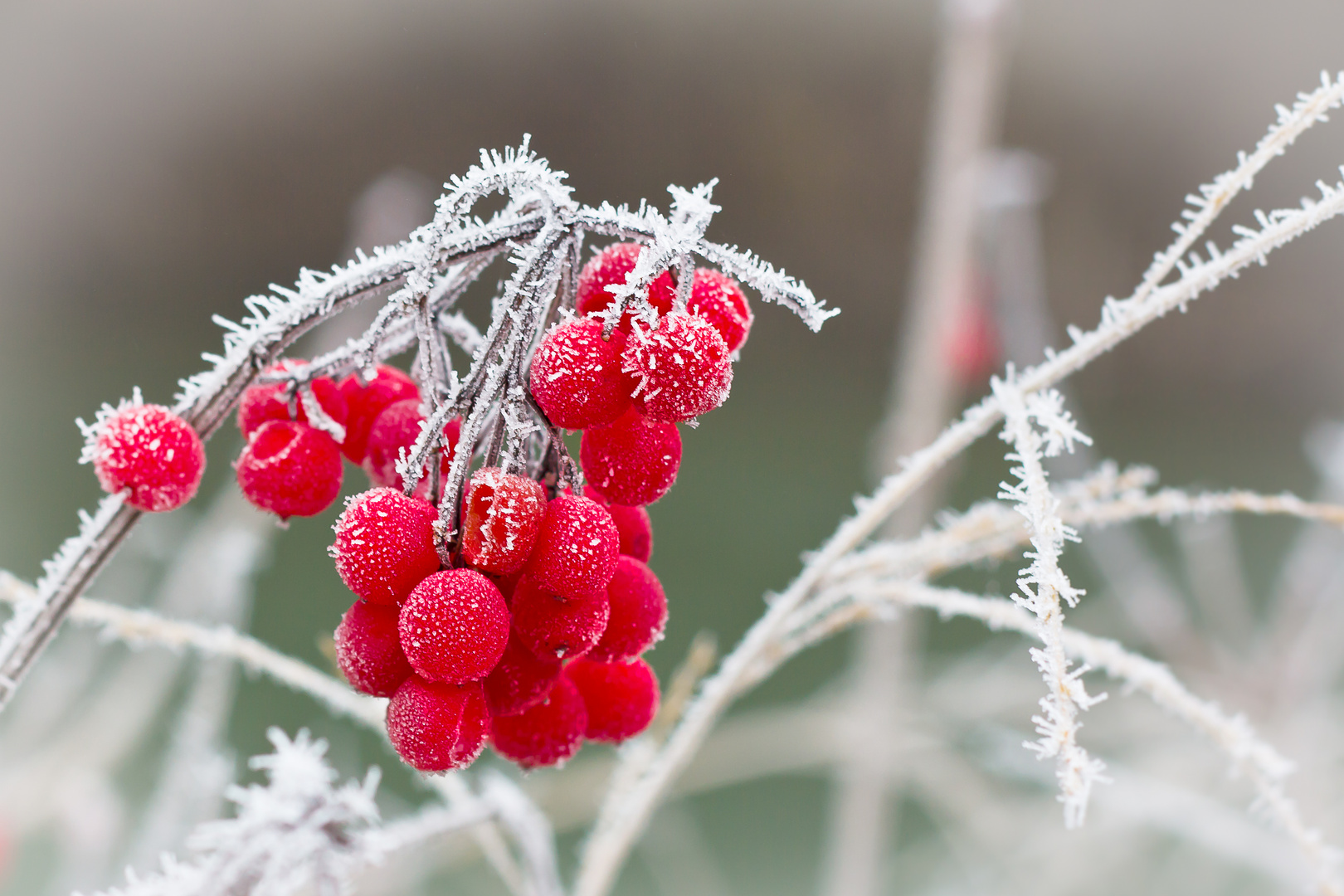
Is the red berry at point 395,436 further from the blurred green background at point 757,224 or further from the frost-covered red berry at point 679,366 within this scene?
the blurred green background at point 757,224

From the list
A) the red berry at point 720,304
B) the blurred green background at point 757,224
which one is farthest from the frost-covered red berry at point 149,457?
the blurred green background at point 757,224

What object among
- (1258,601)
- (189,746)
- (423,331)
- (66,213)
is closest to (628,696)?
(423,331)

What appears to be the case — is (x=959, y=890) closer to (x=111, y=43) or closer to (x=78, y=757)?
(x=78, y=757)

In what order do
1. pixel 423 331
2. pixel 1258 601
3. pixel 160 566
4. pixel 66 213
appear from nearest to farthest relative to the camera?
pixel 423 331, pixel 160 566, pixel 66 213, pixel 1258 601

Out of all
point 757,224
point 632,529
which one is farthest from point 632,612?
point 757,224

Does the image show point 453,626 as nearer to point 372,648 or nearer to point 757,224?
point 372,648

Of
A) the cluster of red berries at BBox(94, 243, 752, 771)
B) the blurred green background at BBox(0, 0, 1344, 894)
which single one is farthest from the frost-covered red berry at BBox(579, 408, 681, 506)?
the blurred green background at BBox(0, 0, 1344, 894)
